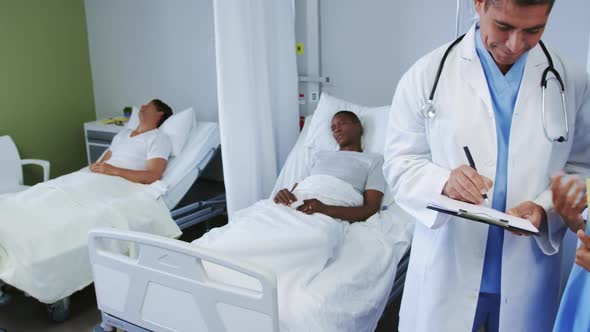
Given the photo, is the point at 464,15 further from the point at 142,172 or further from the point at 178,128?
the point at 142,172

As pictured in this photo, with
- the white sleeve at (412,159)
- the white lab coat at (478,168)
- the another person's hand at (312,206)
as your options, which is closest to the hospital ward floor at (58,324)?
the another person's hand at (312,206)

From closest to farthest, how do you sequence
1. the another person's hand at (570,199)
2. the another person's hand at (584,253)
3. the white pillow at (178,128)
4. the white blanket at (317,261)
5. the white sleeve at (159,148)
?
1. the another person's hand at (584,253)
2. the another person's hand at (570,199)
3. the white blanket at (317,261)
4. the white sleeve at (159,148)
5. the white pillow at (178,128)

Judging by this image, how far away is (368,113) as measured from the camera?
275cm

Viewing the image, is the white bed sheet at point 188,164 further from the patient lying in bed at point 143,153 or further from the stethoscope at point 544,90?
the stethoscope at point 544,90

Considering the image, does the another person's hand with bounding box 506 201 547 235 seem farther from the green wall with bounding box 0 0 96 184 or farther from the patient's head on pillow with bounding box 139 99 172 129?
the green wall with bounding box 0 0 96 184

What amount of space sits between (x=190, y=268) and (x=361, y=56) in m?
1.99

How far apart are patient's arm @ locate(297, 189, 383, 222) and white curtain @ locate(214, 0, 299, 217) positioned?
479mm

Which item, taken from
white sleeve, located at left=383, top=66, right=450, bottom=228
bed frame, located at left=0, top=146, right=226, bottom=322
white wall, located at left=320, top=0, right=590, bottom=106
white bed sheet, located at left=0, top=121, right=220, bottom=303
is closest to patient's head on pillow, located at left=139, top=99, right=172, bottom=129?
white bed sheet, located at left=0, top=121, right=220, bottom=303

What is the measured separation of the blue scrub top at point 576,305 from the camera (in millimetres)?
929

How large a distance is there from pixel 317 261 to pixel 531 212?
88 cm

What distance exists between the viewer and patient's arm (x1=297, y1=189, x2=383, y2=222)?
7.09ft

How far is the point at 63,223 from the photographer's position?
2309 millimetres

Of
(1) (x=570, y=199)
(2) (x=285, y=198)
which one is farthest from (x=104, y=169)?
(1) (x=570, y=199)

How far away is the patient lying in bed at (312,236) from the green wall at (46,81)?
2723 millimetres
